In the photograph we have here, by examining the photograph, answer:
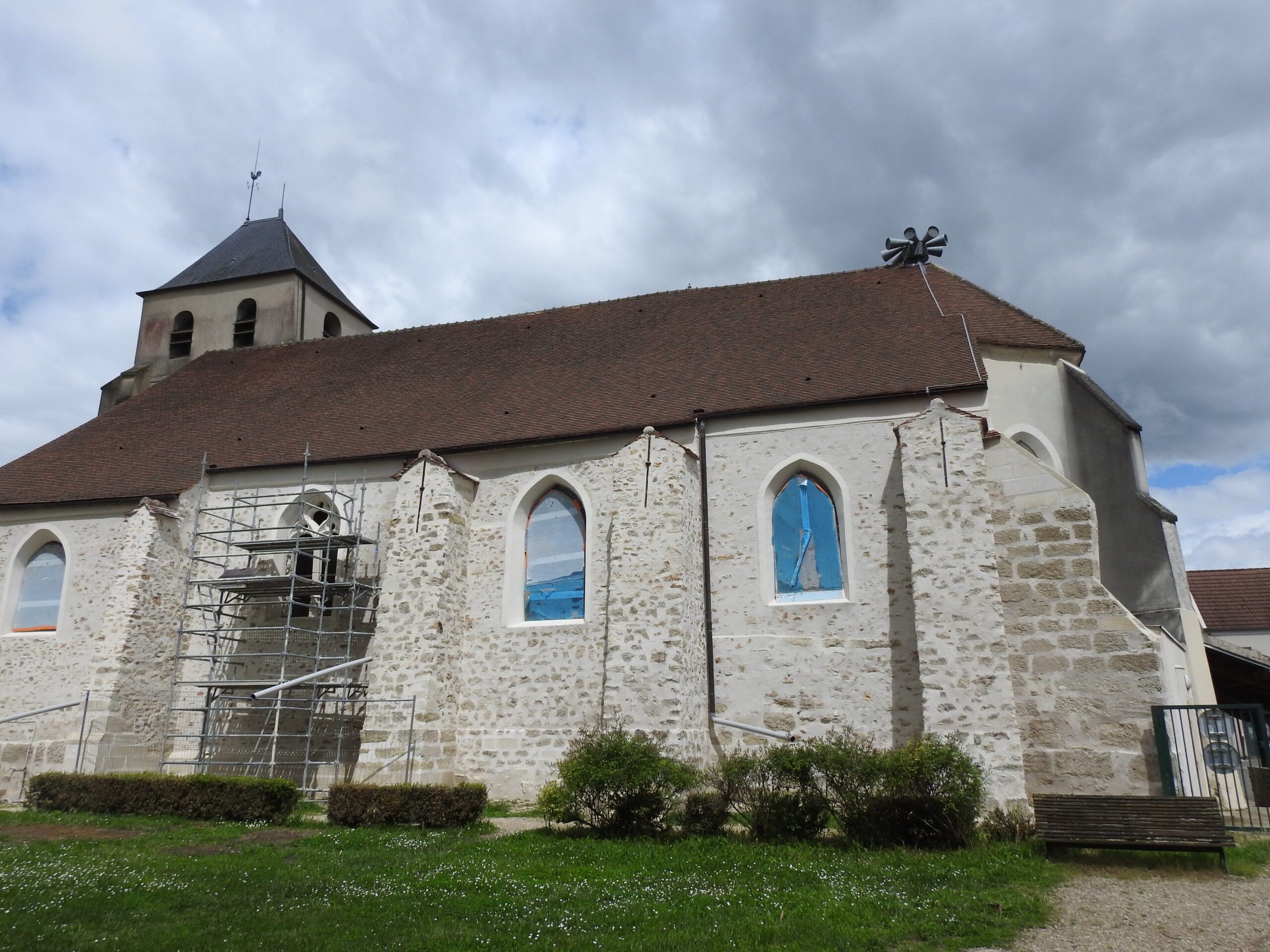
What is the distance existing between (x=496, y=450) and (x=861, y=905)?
1008 centimetres

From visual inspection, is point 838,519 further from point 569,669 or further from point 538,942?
point 538,942

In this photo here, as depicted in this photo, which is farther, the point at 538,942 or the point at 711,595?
the point at 711,595

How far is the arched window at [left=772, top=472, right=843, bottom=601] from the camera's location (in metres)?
13.2

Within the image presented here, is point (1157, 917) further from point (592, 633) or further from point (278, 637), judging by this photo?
point (278, 637)

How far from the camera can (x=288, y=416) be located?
59.0 ft

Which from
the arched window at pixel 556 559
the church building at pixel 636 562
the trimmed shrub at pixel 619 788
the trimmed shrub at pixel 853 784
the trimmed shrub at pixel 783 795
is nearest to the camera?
the trimmed shrub at pixel 853 784

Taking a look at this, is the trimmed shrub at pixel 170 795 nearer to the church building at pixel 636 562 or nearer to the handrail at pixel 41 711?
the church building at pixel 636 562

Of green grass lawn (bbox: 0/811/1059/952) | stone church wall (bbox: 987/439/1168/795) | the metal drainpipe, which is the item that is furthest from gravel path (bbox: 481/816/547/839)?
stone church wall (bbox: 987/439/1168/795)

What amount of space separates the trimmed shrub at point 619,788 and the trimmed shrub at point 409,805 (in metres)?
1.10

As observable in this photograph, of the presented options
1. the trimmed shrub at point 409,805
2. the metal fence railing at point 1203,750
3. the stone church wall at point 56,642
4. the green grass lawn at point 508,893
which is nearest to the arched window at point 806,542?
the metal fence railing at point 1203,750

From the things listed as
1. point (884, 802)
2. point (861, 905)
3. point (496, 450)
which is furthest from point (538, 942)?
point (496, 450)

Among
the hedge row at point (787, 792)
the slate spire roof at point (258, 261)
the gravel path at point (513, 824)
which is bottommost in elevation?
the gravel path at point (513, 824)

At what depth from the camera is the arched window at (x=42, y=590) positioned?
1611 centimetres

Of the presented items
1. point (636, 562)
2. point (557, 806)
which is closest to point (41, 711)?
point (557, 806)
